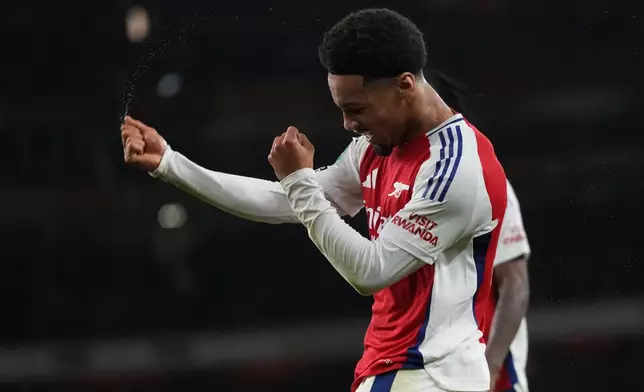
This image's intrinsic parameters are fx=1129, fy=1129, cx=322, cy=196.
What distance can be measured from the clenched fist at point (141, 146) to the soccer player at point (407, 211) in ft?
0.82

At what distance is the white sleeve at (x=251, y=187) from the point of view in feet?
6.45

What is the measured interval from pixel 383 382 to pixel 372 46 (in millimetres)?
540

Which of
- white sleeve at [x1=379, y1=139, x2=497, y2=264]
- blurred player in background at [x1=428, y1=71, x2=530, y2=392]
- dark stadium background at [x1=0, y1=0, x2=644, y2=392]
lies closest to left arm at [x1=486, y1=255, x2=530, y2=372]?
blurred player in background at [x1=428, y1=71, x2=530, y2=392]

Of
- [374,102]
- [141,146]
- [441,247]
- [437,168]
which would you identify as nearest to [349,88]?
[374,102]

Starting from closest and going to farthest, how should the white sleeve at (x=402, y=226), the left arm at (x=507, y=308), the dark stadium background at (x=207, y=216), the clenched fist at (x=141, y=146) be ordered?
the white sleeve at (x=402, y=226) < the clenched fist at (x=141, y=146) < the left arm at (x=507, y=308) < the dark stadium background at (x=207, y=216)

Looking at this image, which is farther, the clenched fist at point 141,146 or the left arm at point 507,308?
the left arm at point 507,308

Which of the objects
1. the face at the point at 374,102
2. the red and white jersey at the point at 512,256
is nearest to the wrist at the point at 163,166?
the face at the point at 374,102

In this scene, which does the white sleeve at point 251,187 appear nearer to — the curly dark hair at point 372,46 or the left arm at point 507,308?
the curly dark hair at point 372,46

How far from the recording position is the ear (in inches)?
69.6

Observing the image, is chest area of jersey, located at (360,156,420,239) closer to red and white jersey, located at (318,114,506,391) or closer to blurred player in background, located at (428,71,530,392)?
red and white jersey, located at (318,114,506,391)
